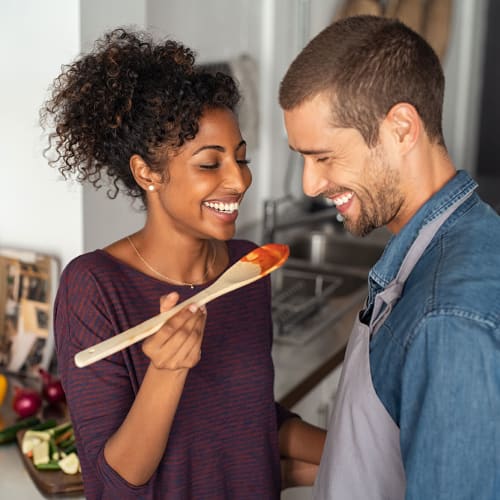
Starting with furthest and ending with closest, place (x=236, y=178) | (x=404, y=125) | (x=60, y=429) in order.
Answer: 1. (x=60, y=429)
2. (x=236, y=178)
3. (x=404, y=125)

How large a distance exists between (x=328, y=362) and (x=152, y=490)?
853 millimetres

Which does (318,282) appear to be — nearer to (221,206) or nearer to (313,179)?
(221,206)

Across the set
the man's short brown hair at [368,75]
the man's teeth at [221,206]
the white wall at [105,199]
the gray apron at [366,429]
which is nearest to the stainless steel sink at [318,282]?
the white wall at [105,199]

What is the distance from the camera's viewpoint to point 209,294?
1037 mm

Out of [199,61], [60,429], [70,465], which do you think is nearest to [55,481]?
[70,465]

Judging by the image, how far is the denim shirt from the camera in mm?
817

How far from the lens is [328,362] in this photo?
2.01m

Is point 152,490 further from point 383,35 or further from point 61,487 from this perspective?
point 383,35

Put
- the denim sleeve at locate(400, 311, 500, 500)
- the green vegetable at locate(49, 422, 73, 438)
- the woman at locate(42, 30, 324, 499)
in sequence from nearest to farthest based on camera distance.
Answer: the denim sleeve at locate(400, 311, 500, 500) → the woman at locate(42, 30, 324, 499) → the green vegetable at locate(49, 422, 73, 438)

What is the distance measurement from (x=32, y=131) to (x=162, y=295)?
714 mm

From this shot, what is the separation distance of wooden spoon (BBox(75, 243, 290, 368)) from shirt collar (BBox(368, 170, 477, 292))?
6.6 inches

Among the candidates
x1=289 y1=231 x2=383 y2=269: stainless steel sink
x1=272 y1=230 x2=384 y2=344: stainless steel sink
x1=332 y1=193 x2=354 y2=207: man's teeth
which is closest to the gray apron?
x1=332 y1=193 x2=354 y2=207: man's teeth

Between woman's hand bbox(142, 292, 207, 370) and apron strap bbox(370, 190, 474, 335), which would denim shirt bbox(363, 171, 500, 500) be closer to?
apron strap bbox(370, 190, 474, 335)

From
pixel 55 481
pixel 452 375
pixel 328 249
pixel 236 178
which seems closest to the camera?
pixel 452 375
